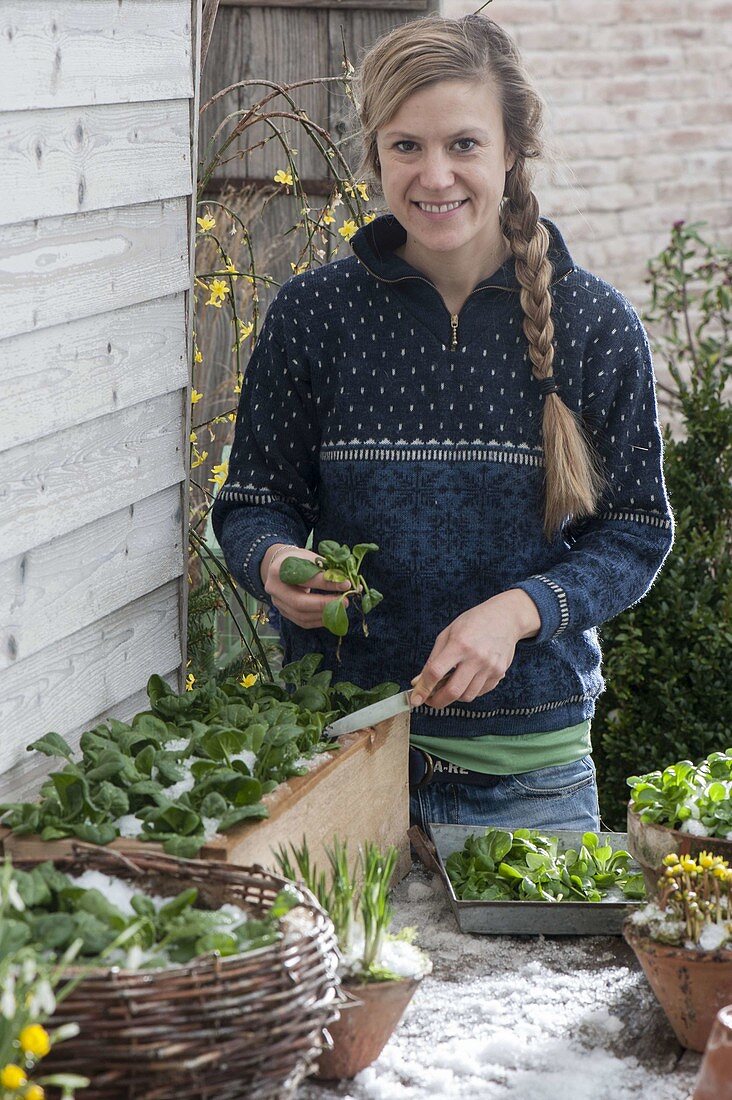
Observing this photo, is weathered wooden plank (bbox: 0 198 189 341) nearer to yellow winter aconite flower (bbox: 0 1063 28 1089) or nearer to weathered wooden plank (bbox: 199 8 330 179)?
yellow winter aconite flower (bbox: 0 1063 28 1089)

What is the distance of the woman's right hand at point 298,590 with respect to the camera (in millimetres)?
1801

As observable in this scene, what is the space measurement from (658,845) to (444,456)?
0.69 m

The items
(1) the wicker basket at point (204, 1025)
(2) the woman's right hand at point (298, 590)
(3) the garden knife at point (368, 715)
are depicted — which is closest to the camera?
(1) the wicker basket at point (204, 1025)

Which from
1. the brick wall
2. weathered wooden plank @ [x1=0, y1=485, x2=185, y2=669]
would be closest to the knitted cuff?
weathered wooden plank @ [x1=0, y1=485, x2=185, y2=669]

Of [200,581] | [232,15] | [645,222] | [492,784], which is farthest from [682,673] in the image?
[645,222]

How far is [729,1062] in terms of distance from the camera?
1.10 meters

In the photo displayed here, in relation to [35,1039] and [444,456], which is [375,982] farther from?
[444,456]

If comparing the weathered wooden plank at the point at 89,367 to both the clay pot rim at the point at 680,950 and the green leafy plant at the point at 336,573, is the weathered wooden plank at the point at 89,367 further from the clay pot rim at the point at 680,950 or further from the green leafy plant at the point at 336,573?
the clay pot rim at the point at 680,950

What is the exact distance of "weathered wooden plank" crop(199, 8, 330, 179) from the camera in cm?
344

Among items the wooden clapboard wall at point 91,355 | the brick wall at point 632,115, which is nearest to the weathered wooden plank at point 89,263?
the wooden clapboard wall at point 91,355

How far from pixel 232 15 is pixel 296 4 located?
0.19 m

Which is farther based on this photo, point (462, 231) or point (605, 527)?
point (605, 527)

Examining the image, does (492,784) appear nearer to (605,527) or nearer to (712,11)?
(605,527)

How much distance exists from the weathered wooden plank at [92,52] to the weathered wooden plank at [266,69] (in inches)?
55.8
